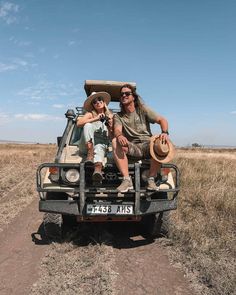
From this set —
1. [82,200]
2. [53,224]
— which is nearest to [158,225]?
[82,200]

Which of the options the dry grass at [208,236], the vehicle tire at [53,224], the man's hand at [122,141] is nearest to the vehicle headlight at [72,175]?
the vehicle tire at [53,224]

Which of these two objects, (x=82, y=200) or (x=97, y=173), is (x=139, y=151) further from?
(x=82, y=200)

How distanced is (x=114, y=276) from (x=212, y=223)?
2605 mm

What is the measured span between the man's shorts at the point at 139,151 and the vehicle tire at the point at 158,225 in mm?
976

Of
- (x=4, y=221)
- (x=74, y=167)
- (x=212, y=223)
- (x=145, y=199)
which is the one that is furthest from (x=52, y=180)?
(x=212, y=223)

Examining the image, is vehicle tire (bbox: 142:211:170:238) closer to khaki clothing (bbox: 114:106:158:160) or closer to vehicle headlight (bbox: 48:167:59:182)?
khaki clothing (bbox: 114:106:158:160)

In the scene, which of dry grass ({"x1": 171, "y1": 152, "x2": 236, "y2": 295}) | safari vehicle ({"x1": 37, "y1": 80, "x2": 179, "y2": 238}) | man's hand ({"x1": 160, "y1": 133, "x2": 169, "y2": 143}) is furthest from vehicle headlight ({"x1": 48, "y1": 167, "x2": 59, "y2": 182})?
dry grass ({"x1": 171, "y1": 152, "x2": 236, "y2": 295})

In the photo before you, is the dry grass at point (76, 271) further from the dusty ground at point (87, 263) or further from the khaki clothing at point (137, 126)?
the khaki clothing at point (137, 126)

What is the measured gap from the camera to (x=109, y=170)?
5.59m

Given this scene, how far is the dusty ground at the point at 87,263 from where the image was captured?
4.07 meters

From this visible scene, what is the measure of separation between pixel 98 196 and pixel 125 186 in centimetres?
63

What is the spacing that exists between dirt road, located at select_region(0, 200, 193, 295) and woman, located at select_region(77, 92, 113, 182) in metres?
1.10

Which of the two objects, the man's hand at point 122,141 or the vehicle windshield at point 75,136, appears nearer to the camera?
the man's hand at point 122,141

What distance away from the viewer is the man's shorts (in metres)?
5.43
